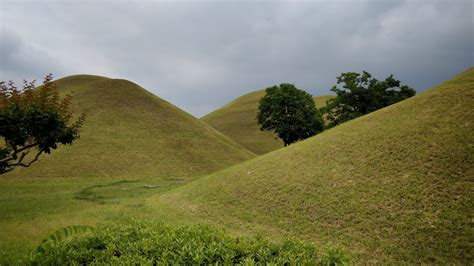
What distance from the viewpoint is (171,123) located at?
229ft

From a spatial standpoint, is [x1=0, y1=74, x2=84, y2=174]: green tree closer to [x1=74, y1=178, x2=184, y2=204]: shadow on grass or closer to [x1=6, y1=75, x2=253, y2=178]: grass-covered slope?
[x1=74, y1=178, x2=184, y2=204]: shadow on grass

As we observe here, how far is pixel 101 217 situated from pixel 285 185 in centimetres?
1161

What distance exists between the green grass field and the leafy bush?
1.28 meters

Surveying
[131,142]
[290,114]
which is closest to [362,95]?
[290,114]

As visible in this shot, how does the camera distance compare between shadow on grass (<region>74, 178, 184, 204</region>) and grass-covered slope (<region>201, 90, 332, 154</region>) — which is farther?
grass-covered slope (<region>201, 90, 332, 154</region>)

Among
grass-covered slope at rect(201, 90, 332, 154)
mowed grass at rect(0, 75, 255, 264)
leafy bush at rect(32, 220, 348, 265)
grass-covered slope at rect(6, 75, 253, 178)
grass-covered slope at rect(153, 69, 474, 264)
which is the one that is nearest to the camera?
leafy bush at rect(32, 220, 348, 265)

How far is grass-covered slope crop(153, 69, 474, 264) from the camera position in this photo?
13398 mm

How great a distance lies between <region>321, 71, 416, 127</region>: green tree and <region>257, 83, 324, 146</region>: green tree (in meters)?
9.26

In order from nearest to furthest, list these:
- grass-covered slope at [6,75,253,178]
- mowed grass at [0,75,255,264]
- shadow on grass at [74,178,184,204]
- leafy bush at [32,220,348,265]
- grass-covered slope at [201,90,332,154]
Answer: leafy bush at [32,220,348,265] → mowed grass at [0,75,255,264] → shadow on grass at [74,178,184,204] → grass-covered slope at [6,75,253,178] → grass-covered slope at [201,90,332,154]

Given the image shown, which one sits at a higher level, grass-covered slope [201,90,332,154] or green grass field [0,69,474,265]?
grass-covered slope [201,90,332,154]

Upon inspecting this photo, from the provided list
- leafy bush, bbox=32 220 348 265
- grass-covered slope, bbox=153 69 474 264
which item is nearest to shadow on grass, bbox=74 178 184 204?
grass-covered slope, bbox=153 69 474 264

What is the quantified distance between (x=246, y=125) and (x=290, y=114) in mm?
42242

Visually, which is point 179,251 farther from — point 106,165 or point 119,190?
point 106,165

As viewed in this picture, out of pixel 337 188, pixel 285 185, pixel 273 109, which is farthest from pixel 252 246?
pixel 273 109
